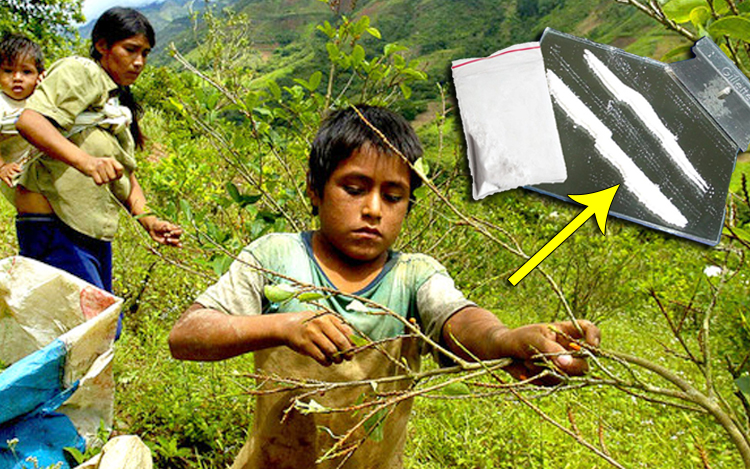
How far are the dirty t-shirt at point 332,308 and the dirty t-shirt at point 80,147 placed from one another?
1.18 meters

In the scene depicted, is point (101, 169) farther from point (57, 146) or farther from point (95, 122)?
point (95, 122)

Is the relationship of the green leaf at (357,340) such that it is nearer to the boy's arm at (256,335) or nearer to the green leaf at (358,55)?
the boy's arm at (256,335)

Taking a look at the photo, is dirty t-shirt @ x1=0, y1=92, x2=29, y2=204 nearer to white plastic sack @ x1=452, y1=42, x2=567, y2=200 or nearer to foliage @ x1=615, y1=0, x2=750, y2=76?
white plastic sack @ x1=452, y1=42, x2=567, y2=200

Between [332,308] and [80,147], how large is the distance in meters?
1.51

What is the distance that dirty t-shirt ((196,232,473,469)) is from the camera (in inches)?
48.0

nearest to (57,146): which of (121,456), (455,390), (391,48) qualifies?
(121,456)

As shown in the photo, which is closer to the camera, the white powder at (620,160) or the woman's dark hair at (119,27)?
the white powder at (620,160)

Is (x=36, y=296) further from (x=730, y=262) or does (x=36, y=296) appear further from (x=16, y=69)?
(x=730, y=262)

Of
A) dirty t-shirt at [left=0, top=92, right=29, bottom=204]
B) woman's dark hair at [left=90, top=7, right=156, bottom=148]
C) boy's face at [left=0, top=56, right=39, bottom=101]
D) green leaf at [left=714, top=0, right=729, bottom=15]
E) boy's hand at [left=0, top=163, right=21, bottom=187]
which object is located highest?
woman's dark hair at [left=90, top=7, right=156, bottom=148]

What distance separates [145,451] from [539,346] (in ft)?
4.80

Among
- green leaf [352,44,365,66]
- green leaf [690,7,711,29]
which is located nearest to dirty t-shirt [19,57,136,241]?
green leaf [352,44,365,66]

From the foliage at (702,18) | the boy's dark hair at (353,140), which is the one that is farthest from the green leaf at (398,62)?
the foliage at (702,18)

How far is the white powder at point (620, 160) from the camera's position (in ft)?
1.96

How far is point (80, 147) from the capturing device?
2189 millimetres
